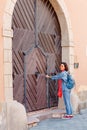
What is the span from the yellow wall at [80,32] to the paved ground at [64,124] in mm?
2119

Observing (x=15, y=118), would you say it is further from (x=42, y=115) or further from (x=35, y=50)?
(x=35, y=50)

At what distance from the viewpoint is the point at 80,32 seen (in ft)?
40.9

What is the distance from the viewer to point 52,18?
11.4m

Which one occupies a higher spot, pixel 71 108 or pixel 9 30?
pixel 9 30

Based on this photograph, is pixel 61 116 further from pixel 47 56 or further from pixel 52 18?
pixel 52 18

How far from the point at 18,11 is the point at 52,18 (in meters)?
1.79

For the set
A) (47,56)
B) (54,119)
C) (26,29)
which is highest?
(26,29)

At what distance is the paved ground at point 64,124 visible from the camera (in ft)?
29.8

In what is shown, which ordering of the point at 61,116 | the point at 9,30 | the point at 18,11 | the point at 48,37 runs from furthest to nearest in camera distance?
the point at 48,37, the point at 61,116, the point at 18,11, the point at 9,30

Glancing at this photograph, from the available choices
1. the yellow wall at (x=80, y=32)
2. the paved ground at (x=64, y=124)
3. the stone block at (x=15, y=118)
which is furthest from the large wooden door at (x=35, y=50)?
the stone block at (x=15, y=118)

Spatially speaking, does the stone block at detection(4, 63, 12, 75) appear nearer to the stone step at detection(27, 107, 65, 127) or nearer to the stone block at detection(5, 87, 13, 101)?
the stone block at detection(5, 87, 13, 101)

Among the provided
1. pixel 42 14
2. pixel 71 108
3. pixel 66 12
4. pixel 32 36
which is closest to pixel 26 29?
pixel 32 36

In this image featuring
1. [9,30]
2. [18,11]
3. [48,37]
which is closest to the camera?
[9,30]

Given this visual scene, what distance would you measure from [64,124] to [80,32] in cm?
384
